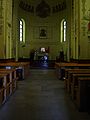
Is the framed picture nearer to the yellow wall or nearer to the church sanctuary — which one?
the church sanctuary

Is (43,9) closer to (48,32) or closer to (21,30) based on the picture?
(48,32)

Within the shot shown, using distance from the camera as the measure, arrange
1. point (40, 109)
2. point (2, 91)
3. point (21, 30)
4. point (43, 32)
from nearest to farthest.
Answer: point (40, 109) → point (2, 91) → point (21, 30) → point (43, 32)

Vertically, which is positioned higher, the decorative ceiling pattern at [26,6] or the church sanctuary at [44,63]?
the decorative ceiling pattern at [26,6]

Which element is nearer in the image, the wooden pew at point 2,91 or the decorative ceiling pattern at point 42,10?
the wooden pew at point 2,91

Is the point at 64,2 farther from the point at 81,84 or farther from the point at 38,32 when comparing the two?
the point at 81,84

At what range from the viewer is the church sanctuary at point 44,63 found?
634 centimetres

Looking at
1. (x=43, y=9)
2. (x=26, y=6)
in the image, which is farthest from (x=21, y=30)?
(x=43, y=9)

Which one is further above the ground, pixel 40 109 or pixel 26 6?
pixel 26 6

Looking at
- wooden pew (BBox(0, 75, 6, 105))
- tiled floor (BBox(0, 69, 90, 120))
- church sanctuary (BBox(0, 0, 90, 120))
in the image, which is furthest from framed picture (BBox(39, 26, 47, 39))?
wooden pew (BBox(0, 75, 6, 105))

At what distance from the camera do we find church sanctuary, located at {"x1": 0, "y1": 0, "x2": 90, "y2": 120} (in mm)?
6336

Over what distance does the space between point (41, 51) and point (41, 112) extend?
2658 cm

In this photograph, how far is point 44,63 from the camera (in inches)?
1164

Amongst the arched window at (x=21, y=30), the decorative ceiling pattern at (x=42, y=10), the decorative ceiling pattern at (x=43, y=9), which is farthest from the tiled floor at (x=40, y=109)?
the decorative ceiling pattern at (x=42, y=10)

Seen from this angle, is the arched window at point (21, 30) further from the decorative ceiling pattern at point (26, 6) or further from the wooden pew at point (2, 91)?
the wooden pew at point (2, 91)
